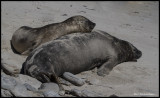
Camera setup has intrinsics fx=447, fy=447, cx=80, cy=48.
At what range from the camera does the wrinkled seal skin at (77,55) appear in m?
6.67

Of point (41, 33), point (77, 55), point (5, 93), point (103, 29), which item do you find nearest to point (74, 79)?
→ point (77, 55)

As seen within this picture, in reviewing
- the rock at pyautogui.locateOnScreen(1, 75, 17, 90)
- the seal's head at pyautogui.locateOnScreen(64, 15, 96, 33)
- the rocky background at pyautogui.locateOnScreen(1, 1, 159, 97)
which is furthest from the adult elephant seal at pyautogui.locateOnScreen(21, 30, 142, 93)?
the rock at pyautogui.locateOnScreen(1, 75, 17, 90)

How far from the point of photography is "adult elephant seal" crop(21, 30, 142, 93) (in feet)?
21.9

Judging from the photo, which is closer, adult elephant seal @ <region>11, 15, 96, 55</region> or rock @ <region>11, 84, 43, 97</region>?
rock @ <region>11, 84, 43, 97</region>

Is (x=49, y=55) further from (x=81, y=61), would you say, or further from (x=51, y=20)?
(x=51, y=20)

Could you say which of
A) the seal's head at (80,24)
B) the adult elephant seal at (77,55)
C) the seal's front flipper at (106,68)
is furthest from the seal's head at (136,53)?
the seal's head at (80,24)

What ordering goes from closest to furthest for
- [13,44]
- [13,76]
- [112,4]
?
[13,76] → [13,44] → [112,4]

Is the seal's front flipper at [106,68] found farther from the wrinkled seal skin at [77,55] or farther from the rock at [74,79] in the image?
the rock at [74,79]

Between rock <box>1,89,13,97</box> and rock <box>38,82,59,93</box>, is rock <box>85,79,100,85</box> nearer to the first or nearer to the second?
rock <box>38,82,59,93</box>

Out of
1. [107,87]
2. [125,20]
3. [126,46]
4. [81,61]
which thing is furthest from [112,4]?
[107,87]

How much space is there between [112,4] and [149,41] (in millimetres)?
3427

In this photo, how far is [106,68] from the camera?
744 centimetres

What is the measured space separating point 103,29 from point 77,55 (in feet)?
9.59

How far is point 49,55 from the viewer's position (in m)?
6.86
